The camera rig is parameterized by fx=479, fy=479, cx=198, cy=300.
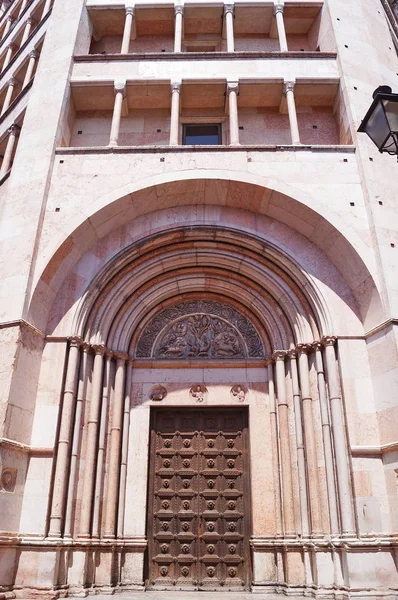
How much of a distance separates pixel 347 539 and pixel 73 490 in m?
4.60

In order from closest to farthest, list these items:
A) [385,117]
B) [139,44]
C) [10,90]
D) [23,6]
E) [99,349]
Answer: [385,117] < [99,349] < [139,44] < [10,90] < [23,6]

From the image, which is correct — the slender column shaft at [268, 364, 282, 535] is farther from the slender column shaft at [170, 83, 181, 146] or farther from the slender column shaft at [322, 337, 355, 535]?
the slender column shaft at [170, 83, 181, 146]

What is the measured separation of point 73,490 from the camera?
830 centimetres

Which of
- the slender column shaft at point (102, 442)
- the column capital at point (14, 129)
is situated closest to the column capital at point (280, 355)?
the slender column shaft at point (102, 442)

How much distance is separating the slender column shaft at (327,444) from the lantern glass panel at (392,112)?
4937 millimetres

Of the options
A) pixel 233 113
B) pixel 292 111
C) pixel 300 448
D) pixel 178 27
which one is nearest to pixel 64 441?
pixel 300 448

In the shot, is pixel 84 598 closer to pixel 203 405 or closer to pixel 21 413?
pixel 21 413

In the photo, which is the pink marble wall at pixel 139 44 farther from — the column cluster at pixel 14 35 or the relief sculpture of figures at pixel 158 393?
the relief sculpture of figures at pixel 158 393

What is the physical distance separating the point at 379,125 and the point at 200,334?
6341 millimetres

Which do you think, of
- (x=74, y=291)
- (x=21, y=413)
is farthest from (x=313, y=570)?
(x=74, y=291)

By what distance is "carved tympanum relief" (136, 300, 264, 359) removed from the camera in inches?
407

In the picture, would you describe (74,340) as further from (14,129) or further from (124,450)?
(14,129)

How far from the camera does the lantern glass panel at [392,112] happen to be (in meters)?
4.88

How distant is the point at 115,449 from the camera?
29.9ft
